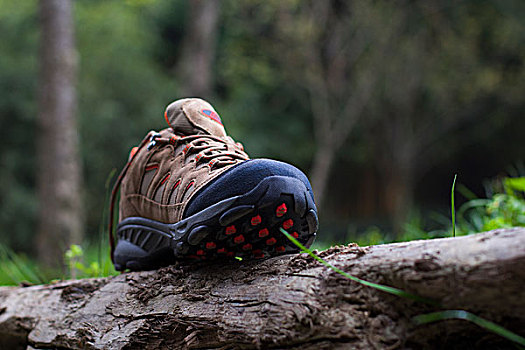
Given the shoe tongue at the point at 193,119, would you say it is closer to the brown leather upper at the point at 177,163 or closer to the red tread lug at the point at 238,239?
the brown leather upper at the point at 177,163

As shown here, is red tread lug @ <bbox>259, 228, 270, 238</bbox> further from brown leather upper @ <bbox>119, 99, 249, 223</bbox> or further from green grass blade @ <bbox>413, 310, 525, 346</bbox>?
green grass blade @ <bbox>413, 310, 525, 346</bbox>

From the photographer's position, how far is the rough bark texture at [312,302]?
731 millimetres

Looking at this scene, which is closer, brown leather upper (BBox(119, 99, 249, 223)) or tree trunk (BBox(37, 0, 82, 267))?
brown leather upper (BBox(119, 99, 249, 223))

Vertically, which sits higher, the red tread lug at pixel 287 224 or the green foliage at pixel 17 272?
the red tread lug at pixel 287 224

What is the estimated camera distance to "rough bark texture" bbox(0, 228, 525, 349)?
28.8 inches

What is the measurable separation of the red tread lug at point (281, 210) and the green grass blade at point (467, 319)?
0.31 meters

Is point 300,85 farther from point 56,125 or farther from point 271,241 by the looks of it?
point 271,241

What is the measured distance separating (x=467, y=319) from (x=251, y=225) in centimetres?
42

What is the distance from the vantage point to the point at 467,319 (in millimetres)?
741

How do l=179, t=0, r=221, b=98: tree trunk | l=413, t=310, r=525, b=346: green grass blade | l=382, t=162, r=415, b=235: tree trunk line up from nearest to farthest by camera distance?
l=413, t=310, r=525, b=346: green grass blade < l=179, t=0, r=221, b=98: tree trunk < l=382, t=162, r=415, b=235: tree trunk

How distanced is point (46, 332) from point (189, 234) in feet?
1.87

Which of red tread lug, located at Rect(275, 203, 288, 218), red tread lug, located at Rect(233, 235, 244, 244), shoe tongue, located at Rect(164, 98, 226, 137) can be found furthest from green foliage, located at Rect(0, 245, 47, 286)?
red tread lug, located at Rect(275, 203, 288, 218)

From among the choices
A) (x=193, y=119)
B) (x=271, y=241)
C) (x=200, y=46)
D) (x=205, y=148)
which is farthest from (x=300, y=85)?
(x=271, y=241)

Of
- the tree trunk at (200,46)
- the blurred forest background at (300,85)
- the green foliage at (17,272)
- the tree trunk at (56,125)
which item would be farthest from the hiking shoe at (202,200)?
the blurred forest background at (300,85)
